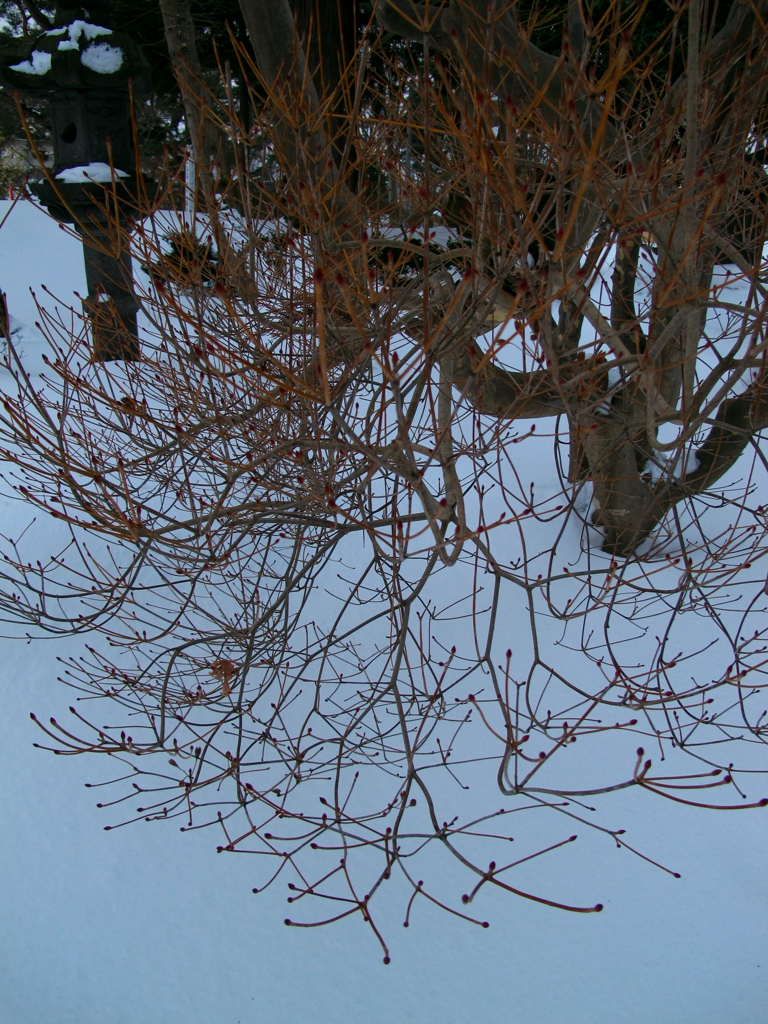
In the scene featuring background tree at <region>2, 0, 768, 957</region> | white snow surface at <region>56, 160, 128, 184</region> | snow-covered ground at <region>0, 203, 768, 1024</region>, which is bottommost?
snow-covered ground at <region>0, 203, 768, 1024</region>

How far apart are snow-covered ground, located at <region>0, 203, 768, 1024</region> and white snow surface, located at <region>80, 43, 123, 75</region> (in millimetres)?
4589

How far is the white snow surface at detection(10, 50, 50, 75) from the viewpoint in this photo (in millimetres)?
4918

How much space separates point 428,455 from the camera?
266 cm

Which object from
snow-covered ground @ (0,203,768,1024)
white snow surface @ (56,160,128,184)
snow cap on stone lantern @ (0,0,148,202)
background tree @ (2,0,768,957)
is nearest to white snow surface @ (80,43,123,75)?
snow cap on stone lantern @ (0,0,148,202)

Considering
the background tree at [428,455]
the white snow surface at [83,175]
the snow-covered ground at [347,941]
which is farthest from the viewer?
the white snow surface at [83,175]

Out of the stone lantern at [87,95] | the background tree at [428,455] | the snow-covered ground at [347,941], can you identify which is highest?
the stone lantern at [87,95]

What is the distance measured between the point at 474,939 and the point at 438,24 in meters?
3.94

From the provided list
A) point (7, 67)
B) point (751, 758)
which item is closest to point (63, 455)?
point (751, 758)

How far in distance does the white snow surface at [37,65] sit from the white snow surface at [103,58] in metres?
0.27

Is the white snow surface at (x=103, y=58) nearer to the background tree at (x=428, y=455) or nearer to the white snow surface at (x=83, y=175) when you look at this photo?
the white snow surface at (x=83, y=175)

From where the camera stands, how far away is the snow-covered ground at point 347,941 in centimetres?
269

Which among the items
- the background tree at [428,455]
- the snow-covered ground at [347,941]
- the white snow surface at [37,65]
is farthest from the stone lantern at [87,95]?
A: the snow-covered ground at [347,941]

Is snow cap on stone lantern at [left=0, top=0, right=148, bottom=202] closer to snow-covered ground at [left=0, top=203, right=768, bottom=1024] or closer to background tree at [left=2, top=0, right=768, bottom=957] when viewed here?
background tree at [left=2, top=0, right=768, bottom=957]

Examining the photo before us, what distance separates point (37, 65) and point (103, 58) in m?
0.46
